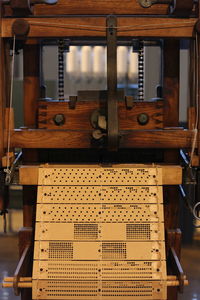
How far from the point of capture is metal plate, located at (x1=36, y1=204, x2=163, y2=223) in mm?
2080

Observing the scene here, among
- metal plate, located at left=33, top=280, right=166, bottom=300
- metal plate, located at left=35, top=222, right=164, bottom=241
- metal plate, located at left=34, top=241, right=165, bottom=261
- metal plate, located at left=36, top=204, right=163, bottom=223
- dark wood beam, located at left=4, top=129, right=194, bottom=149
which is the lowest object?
metal plate, located at left=33, top=280, right=166, bottom=300

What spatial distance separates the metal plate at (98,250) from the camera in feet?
6.68

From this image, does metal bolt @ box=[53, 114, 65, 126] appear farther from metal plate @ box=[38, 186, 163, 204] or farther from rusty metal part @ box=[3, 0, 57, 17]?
rusty metal part @ box=[3, 0, 57, 17]

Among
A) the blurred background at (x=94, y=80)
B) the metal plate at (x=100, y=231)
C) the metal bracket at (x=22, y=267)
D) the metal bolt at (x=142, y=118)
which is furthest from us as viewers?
the blurred background at (x=94, y=80)

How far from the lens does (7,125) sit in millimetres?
2188

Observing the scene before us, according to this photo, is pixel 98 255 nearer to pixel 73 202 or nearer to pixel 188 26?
pixel 73 202

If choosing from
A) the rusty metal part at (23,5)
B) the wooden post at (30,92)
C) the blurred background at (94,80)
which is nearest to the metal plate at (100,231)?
the wooden post at (30,92)

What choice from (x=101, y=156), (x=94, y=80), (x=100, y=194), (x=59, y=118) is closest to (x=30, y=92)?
(x=59, y=118)

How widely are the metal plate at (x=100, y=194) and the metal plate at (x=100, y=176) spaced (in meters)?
0.02

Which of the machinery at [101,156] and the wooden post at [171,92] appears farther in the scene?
the wooden post at [171,92]

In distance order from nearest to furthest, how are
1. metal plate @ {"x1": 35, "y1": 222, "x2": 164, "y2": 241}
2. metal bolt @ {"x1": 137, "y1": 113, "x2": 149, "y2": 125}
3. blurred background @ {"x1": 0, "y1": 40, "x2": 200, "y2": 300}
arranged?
metal plate @ {"x1": 35, "y1": 222, "x2": 164, "y2": 241} → metal bolt @ {"x1": 137, "y1": 113, "x2": 149, "y2": 125} → blurred background @ {"x1": 0, "y1": 40, "x2": 200, "y2": 300}

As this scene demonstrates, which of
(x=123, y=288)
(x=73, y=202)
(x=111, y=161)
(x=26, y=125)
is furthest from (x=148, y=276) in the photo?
(x=26, y=125)

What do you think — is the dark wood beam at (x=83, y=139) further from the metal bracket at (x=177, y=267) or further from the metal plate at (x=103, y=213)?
the metal bracket at (x=177, y=267)

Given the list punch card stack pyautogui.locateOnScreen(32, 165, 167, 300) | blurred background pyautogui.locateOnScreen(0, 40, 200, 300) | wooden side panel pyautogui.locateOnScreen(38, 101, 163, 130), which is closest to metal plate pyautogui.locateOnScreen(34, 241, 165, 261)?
punch card stack pyautogui.locateOnScreen(32, 165, 167, 300)
